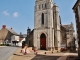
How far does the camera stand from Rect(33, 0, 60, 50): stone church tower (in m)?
27.8

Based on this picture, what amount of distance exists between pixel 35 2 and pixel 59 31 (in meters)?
9.66

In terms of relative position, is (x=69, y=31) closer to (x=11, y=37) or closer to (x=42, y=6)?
(x=42, y=6)

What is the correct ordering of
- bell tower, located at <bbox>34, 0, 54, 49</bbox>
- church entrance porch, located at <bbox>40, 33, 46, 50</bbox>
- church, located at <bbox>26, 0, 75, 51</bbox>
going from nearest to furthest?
bell tower, located at <bbox>34, 0, 54, 49</bbox> < church, located at <bbox>26, 0, 75, 51</bbox> < church entrance porch, located at <bbox>40, 33, 46, 50</bbox>

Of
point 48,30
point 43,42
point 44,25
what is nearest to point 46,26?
point 44,25

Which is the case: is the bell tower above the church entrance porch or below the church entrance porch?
above

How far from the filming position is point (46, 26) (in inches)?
1121

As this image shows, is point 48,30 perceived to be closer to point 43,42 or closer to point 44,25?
point 44,25

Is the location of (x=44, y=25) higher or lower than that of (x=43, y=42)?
higher

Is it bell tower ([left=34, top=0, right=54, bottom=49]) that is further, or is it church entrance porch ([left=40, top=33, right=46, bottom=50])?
church entrance porch ([left=40, top=33, right=46, bottom=50])

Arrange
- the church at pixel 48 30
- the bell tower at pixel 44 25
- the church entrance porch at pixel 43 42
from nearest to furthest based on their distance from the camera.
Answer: the bell tower at pixel 44 25 → the church at pixel 48 30 → the church entrance porch at pixel 43 42

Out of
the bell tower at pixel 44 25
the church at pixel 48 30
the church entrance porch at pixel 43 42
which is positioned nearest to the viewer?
the bell tower at pixel 44 25

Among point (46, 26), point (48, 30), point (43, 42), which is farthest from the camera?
point (46, 26)

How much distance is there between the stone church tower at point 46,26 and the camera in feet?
91.0

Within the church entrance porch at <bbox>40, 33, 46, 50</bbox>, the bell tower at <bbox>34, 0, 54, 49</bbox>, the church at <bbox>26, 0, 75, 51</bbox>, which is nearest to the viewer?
the bell tower at <bbox>34, 0, 54, 49</bbox>
